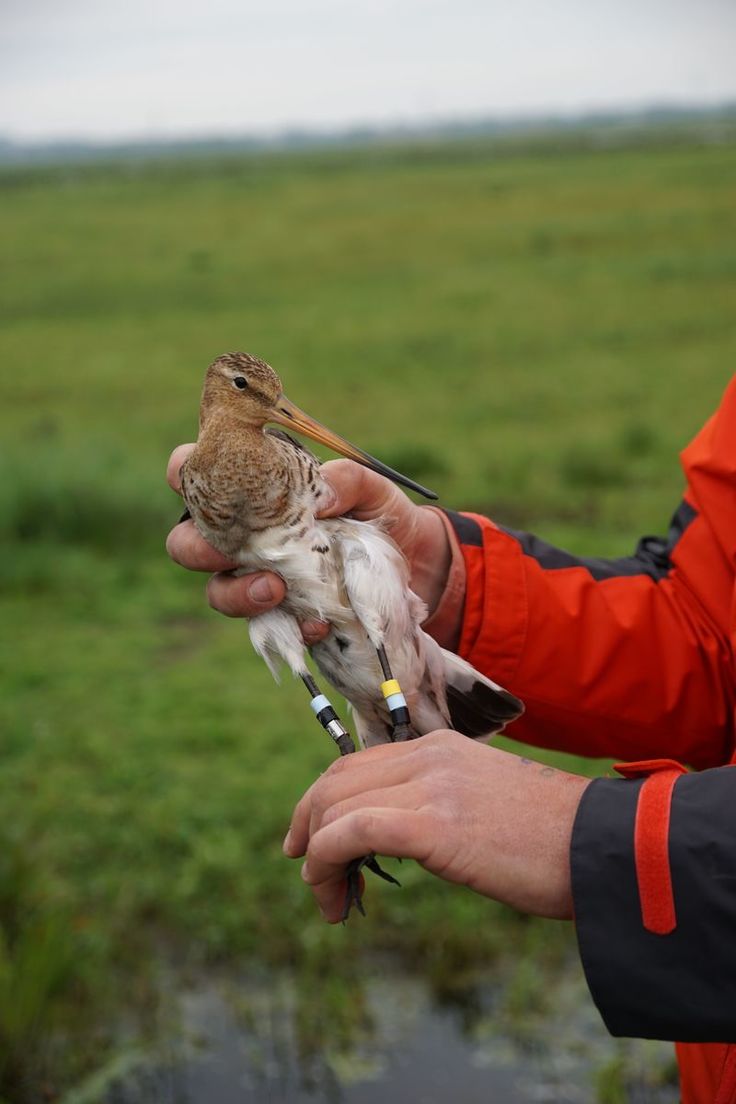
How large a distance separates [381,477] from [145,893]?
3.02m

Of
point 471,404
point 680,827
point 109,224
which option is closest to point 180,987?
point 680,827

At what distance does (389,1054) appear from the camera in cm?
468

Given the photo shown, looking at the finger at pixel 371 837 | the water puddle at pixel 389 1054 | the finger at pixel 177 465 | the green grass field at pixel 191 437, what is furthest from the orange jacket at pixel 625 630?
the green grass field at pixel 191 437

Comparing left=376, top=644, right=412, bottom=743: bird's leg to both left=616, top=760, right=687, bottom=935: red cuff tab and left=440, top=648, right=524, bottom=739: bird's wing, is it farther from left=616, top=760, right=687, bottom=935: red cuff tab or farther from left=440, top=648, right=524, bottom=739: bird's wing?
left=616, top=760, right=687, bottom=935: red cuff tab

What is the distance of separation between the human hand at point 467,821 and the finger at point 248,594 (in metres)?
0.96

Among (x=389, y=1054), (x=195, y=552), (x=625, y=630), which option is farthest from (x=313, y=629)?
(x=389, y=1054)

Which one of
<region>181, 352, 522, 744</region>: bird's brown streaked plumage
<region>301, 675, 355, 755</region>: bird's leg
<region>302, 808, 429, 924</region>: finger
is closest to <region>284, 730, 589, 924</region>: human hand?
<region>302, 808, 429, 924</region>: finger

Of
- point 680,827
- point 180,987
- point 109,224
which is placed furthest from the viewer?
point 109,224

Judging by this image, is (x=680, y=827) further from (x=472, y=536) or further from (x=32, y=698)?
(x=32, y=698)

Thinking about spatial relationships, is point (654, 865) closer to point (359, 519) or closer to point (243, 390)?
point (359, 519)

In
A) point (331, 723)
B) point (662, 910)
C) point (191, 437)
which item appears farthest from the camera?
point (191, 437)

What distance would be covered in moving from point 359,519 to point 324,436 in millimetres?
232

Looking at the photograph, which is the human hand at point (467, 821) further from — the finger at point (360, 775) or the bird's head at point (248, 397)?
the bird's head at point (248, 397)

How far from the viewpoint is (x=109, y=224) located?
3912cm
